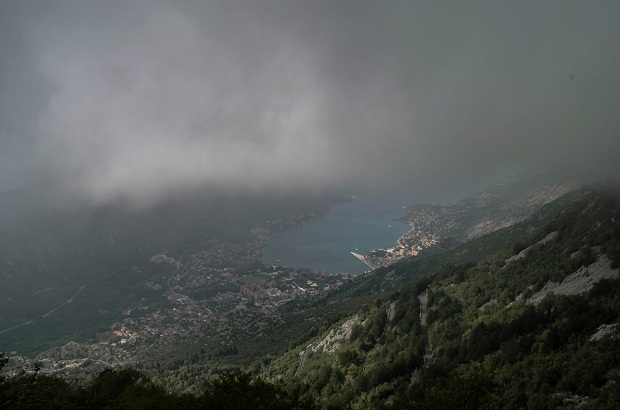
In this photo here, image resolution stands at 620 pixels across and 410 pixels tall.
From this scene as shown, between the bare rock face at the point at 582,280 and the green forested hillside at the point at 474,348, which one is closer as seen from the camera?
the green forested hillside at the point at 474,348

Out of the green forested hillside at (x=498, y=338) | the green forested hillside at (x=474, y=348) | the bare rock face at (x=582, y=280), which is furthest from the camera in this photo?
the bare rock face at (x=582, y=280)

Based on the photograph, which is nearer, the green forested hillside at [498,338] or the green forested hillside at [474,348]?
the green forested hillside at [498,338]

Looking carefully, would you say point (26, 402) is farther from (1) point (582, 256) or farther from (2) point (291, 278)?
(2) point (291, 278)

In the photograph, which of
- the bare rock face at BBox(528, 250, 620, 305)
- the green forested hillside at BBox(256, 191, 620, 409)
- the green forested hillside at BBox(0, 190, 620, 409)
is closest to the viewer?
the green forested hillside at BBox(256, 191, 620, 409)

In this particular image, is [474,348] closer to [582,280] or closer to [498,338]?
[498,338]

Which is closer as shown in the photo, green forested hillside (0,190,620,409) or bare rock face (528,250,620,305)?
green forested hillside (0,190,620,409)

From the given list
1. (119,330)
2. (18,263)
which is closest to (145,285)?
(119,330)

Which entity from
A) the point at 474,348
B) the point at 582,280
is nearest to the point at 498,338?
the point at 474,348

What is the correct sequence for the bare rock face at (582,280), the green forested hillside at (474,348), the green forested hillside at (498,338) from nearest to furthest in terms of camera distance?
the green forested hillside at (498,338)
the green forested hillside at (474,348)
the bare rock face at (582,280)

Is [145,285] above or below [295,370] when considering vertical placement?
above

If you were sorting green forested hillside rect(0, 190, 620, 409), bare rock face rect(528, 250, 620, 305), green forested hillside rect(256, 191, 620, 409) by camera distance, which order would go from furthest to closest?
bare rock face rect(528, 250, 620, 305), green forested hillside rect(0, 190, 620, 409), green forested hillside rect(256, 191, 620, 409)

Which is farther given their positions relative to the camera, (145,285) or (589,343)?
(145,285)
